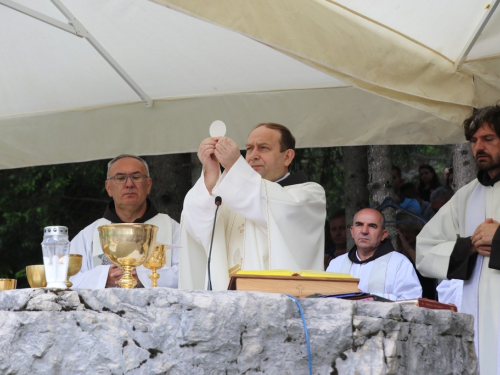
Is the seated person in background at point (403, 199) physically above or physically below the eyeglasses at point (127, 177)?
above

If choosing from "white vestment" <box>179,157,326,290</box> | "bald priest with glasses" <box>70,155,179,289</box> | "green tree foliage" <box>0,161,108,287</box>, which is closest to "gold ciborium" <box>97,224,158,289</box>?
"white vestment" <box>179,157,326,290</box>

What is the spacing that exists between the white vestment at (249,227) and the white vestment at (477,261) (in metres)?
0.91

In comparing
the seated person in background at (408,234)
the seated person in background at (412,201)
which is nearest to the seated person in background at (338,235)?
the seated person in background at (408,234)

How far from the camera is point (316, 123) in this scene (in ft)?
20.6

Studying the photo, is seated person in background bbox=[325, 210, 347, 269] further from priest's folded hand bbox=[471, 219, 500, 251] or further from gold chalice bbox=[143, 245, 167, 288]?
gold chalice bbox=[143, 245, 167, 288]

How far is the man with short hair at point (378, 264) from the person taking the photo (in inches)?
283

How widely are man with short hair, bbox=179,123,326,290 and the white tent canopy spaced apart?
0.60m

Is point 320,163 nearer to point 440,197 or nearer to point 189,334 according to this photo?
point 440,197

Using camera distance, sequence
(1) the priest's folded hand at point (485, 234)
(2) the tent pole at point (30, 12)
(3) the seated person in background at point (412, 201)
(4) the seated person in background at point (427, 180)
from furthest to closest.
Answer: (4) the seated person in background at point (427, 180), (3) the seated person in background at point (412, 201), (2) the tent pole at point (30, 12), (1) the priest's folded hand at point (485, 234)

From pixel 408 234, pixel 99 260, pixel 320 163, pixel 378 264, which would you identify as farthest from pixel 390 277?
pixel 320 163

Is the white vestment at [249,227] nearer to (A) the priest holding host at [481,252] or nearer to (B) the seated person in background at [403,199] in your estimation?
(A) the priest holding host at [481,252]

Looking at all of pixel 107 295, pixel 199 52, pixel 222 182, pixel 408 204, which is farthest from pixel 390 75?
pixel 408 204

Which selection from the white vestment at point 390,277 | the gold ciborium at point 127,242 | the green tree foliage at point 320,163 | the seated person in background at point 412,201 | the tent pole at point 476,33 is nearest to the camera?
the gold ciborium at point 127,242

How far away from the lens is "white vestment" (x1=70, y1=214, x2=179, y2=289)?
5633mm
